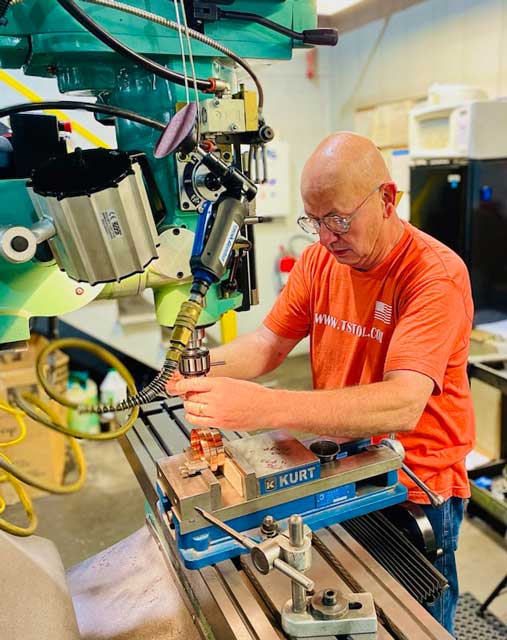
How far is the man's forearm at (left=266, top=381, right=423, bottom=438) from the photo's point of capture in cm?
93

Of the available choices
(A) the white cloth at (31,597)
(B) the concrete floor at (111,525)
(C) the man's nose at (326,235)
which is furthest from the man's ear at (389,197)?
(B) the concrete floor at (111,525)

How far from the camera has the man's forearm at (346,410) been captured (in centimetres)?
93

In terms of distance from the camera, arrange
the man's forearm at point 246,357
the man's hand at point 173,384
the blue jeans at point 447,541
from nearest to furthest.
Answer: the man's hand at point 173,384 → the blue jeans at point 447,541 → the man's forearm at point 246,357

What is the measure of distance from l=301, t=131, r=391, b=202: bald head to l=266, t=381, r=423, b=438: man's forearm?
38 centimetres

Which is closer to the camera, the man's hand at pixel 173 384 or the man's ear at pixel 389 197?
the man's hand at pixel 173 384

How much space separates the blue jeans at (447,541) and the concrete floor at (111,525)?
0.91 meters

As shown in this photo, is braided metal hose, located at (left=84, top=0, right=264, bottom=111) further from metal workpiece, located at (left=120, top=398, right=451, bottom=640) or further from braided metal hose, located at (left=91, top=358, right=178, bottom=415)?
metal workpiece, located at (left=120, top=398, right=451, bottom=640)

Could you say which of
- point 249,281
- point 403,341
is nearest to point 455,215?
point 403,341

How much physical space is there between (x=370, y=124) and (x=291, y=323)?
2758mm

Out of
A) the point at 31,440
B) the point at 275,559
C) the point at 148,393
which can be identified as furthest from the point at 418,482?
the point at 31,440

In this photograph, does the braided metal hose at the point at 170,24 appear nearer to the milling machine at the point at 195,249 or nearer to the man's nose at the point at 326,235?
the milling machine at the point at 195,249

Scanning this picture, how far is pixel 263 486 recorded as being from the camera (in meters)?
0.83

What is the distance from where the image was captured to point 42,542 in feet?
3.28

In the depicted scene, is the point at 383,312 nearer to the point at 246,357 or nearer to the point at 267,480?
the point at 246,357
